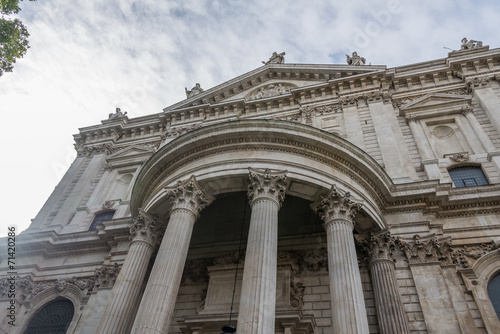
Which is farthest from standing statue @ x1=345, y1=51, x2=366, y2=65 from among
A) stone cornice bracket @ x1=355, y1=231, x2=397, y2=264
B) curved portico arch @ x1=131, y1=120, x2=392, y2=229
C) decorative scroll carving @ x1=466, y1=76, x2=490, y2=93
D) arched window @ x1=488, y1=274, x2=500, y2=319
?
arched window @ x1=488, y1=274, x2=500, y2=319

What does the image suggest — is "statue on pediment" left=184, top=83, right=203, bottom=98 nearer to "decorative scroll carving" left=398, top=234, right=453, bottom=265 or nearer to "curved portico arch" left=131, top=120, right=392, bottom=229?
"curved portico arch" left=131, top=120, right=392, bottom=229

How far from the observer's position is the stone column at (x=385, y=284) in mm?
11492

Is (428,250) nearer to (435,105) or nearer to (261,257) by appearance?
(261,257)

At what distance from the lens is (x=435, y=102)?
64.3 feet

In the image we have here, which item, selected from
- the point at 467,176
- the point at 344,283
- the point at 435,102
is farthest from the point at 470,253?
the point at 435,102

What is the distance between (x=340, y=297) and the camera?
33.5 ft

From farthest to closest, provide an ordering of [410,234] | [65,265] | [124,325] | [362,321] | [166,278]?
[65,265], [410,234], [124,325], [166,278], [362,321]

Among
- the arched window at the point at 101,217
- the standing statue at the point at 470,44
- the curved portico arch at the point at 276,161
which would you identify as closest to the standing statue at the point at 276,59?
the standing statue at the point at 470,44

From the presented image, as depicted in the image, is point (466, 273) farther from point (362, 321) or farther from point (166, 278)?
point (166, 278)

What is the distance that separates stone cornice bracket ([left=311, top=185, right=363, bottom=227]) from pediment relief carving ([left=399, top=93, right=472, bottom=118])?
916cm

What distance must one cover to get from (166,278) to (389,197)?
8956 millimetres

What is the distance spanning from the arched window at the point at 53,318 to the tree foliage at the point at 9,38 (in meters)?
10.6

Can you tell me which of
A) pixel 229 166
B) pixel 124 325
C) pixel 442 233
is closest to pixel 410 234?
pixel 442 233

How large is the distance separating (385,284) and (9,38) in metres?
15.7
